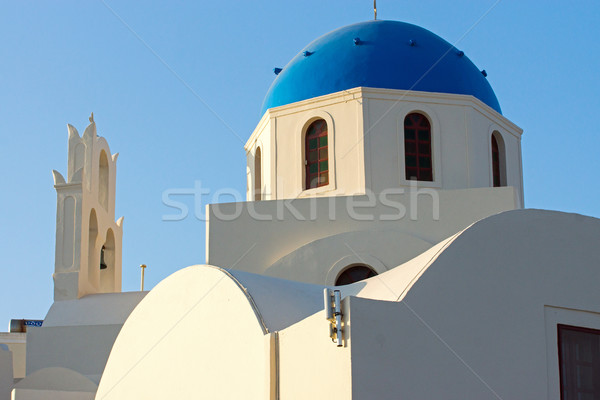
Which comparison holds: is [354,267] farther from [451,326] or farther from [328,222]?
[451,326]

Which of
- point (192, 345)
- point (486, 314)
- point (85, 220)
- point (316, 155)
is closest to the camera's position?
point (486, 314)

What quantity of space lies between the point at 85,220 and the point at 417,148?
19.3 feet

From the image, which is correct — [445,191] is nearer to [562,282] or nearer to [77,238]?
[562,282]

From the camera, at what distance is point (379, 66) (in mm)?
13188

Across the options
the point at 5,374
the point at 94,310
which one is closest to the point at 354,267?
the point at 94,310

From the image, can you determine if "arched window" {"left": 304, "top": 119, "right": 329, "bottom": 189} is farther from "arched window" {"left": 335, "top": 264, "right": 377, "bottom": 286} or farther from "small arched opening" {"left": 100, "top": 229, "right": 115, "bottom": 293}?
"small arched opening" {"left": 100, "top": 229, "right": 115, "bottom": 293}

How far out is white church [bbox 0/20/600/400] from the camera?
21.7ft

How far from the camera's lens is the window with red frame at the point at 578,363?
678cm

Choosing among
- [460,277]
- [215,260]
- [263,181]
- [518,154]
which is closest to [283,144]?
[263,181]

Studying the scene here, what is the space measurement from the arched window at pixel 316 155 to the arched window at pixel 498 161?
267 centimetres

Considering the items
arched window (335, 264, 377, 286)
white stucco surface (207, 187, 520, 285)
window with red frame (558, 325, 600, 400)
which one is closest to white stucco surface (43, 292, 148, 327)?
white stucco surface (207, 187, 520, 285)

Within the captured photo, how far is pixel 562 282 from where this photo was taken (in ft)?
22.9

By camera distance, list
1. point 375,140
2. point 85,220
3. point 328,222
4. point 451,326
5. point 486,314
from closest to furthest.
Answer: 1. point 451,326
2. point 486,314
3. point 328,222
4. point 375,140
5. point 85,220

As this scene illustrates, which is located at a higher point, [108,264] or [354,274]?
[108,264]
